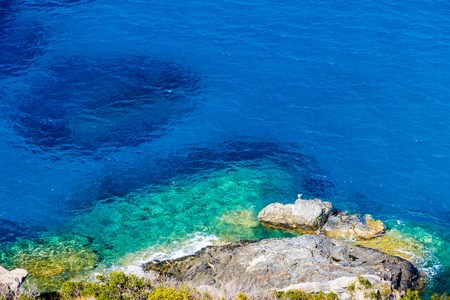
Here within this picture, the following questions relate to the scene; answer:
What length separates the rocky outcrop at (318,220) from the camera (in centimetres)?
4200

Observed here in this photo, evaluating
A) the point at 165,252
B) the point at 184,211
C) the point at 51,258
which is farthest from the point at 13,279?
the point at 184,211

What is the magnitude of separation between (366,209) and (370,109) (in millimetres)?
15422

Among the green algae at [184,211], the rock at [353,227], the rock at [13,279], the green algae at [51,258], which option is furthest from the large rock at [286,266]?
the rock at [13,279]

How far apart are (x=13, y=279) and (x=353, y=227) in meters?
28.0

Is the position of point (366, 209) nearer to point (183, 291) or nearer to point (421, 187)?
point (421, 187)

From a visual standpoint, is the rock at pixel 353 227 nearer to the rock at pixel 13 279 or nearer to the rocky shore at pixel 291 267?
the rocky shore at pixel 291 267

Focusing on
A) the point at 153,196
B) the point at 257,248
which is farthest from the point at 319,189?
the point at 153,196

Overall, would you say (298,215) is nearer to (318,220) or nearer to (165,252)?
(318,220)

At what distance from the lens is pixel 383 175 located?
48.7 m

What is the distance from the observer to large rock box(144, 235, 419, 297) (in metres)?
32.6

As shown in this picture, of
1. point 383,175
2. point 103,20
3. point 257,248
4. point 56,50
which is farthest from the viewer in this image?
point 103,20

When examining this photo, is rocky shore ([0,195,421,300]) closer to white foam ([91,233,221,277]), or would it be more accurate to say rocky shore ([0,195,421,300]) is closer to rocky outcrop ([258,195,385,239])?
rocky outcrop ([258,195,385,239])

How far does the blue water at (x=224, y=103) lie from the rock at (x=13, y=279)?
10883 mm

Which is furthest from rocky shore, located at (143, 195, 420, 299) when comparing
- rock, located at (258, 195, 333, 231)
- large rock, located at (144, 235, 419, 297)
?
rock, located at (258, 195, 333, 231)
